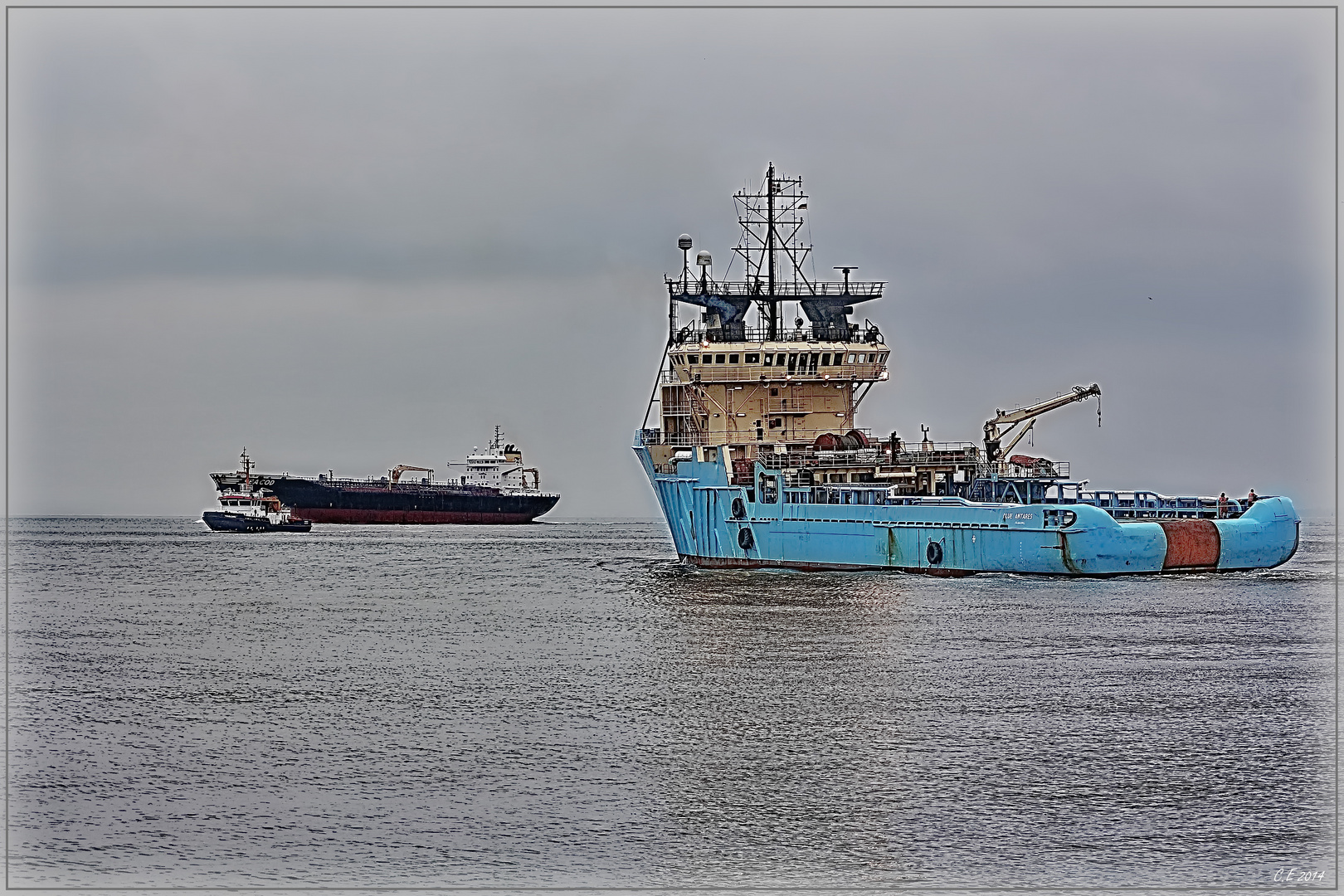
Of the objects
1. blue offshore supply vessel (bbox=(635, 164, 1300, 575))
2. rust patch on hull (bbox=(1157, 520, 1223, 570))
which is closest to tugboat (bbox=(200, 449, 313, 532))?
blue offshore supply vessel (bbox=(635, 164, 1300, 575))

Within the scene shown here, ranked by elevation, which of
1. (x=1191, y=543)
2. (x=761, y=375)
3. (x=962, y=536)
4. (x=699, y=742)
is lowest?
(x=699, y=742)

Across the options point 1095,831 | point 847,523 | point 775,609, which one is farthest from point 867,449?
point 1095,831

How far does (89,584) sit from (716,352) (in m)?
26.4

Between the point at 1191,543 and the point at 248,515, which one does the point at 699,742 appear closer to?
the point at 1191,543

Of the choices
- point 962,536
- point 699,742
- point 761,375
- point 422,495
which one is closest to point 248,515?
point 422,495

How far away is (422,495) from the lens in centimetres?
14600

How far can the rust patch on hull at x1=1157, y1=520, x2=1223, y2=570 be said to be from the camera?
1993 inches

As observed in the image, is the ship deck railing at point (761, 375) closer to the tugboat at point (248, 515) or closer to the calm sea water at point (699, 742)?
the calm sea water at point (699, 742)

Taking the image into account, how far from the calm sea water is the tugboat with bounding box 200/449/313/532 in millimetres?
79680

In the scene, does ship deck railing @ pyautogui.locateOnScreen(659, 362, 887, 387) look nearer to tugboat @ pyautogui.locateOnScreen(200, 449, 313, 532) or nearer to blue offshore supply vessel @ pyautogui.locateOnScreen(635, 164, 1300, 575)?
blue offshore supply vessel @ pyautogui.locateOnScreen(635, 164, 1300, 575)

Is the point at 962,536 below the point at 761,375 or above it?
below

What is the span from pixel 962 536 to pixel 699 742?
25.2 metres

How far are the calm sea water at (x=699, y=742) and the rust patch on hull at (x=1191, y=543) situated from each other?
1629 millimetres

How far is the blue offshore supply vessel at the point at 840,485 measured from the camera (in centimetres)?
4994
